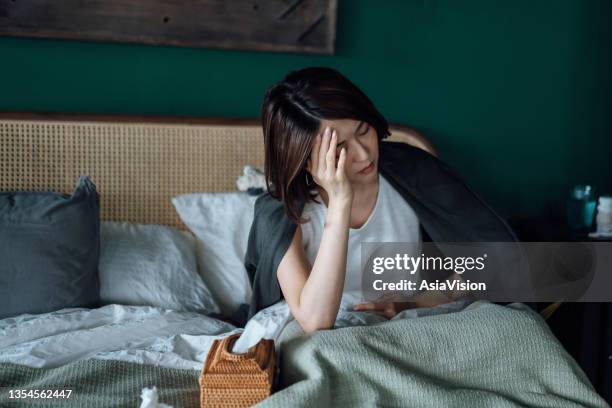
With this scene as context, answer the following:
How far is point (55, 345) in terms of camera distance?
1.32 m

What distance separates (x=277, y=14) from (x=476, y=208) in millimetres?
981

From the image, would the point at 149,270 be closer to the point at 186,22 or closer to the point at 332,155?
the point at 332,155

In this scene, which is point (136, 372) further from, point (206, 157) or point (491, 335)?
point (206, 157)

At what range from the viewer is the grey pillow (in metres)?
1.49

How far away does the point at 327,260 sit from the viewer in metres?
1.23

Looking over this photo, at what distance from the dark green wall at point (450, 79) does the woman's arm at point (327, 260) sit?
3.00ft

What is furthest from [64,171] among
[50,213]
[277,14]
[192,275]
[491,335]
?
[491,335]

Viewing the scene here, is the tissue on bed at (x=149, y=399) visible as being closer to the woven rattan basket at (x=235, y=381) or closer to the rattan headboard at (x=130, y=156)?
the woven rattan basket at (x=235, y=381)

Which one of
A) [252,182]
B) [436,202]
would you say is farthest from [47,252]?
[436,202]

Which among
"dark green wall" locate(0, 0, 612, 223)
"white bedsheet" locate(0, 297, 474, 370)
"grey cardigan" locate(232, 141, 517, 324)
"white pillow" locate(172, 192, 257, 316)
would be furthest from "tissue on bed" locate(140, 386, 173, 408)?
"dark green wall" locate(0, 0, 612, 223)

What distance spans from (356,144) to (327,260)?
27 cm

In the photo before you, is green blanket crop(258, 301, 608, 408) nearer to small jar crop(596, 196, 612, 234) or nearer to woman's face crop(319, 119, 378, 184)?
woman's face crop(319, 119, 378, 184)

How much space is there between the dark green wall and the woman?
2.23 ft

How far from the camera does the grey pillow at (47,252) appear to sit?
1.49m
